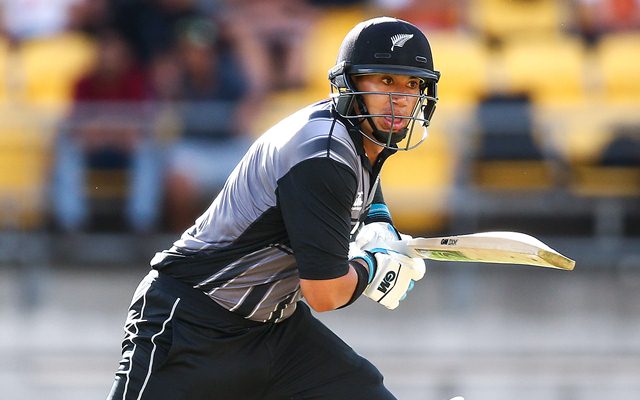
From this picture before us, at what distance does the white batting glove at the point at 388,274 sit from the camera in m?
3.85

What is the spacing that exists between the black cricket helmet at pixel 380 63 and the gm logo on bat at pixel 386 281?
16.9 inches

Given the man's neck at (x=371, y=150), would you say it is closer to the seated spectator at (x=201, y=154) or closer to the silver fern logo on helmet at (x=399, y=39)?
the silver fern logo on helmet at (x=399, y=39)

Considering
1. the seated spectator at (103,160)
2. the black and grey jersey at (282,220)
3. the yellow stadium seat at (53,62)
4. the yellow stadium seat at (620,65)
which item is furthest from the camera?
the yellow stadium seat at (53,62)

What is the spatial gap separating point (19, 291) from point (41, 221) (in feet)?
1.70

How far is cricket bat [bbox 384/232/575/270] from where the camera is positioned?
387cm

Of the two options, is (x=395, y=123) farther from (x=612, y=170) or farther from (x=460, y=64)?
(x=460, y=64)

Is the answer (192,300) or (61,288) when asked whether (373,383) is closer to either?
(192,300)

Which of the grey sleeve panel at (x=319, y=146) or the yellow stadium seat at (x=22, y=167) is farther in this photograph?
the yellow stadium seat at (x=22, y=167)

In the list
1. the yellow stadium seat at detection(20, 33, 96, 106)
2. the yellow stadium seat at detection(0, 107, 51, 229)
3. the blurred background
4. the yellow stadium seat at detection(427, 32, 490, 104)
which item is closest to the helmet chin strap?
the blurred background

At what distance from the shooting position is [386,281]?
3.88 metres

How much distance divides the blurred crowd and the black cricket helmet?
4.63m

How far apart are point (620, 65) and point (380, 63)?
6680mm

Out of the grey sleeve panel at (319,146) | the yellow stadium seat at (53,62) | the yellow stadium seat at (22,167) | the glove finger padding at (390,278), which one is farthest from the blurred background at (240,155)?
the grey sleeve panel at (319,146)

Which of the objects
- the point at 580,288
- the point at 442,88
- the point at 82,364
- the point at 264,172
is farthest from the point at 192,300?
the point at 442,88
